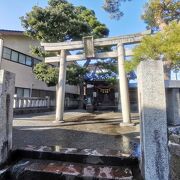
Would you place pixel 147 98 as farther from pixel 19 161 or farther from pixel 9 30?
pixel 9 30

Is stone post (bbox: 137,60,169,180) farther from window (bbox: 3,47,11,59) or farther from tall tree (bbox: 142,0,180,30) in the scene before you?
window (bbox: 3,47,11,59)

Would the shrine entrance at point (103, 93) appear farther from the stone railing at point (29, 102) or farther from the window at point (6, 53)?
the window at point (6, 53)

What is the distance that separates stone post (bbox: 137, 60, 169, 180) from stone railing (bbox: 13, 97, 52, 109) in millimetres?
10655

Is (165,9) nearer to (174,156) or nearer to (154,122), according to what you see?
(174,156)

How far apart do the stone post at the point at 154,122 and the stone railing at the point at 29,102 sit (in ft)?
35.0

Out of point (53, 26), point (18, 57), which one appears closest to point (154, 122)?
point (53, 26)

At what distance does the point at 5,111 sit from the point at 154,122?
2.84m

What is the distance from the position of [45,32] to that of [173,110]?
10.0m

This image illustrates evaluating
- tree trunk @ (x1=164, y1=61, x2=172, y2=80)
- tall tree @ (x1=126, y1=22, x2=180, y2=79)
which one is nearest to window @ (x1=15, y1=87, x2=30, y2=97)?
tree trunk @ (x1=164, y1=61, x2=172, y2=80)

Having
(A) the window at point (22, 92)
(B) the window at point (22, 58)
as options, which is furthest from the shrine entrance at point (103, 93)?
(B) the window at point (22, 58)

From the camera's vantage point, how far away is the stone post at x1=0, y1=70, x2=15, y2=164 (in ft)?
12.9

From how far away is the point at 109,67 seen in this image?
1969cm

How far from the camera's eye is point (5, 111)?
4078mm

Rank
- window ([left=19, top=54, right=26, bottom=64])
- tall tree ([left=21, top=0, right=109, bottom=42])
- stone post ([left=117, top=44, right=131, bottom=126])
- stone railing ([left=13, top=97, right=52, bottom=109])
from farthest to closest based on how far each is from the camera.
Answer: window ([left=19, top=54, right=26, bottom=64]), tall tree ([left=21, top=0, right=109, bottom=42]), stone railing ([left=13, top=97, right=52, bottom=109]), stone post ([left=117, top=44, right=131, bottom=126])
